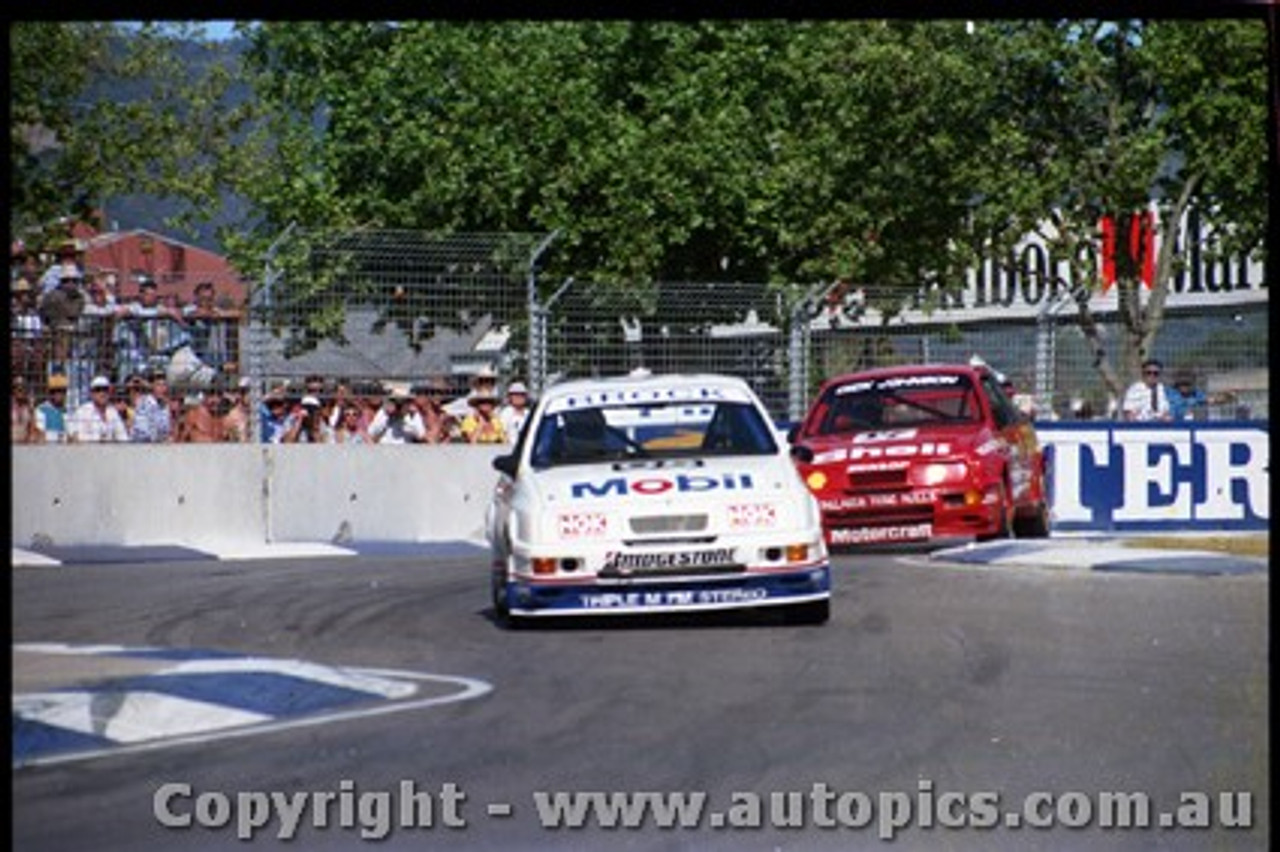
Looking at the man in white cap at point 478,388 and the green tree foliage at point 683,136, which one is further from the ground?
the green tree foliage at point 683,136

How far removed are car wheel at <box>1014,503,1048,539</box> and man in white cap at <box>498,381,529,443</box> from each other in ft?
4.72

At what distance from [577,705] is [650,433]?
731 millimetres

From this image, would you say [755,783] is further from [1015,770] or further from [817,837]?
[1015,770]

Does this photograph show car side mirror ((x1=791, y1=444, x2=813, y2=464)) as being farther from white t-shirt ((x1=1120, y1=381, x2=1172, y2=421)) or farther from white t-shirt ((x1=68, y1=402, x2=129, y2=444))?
white t-shirt ((x1=68, y1=402, x2=129, y2=444))

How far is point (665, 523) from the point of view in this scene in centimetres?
537

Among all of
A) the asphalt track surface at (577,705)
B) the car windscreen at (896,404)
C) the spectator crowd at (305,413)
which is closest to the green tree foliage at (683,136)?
the spectator crowd at (305,413)

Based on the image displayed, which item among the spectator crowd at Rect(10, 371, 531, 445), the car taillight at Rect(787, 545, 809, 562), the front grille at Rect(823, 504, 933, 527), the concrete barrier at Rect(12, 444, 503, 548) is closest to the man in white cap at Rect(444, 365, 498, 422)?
the spectator crowd at Rect(10, 371, 531, 445)

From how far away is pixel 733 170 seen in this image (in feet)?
16.4

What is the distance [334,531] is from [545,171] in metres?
1.12

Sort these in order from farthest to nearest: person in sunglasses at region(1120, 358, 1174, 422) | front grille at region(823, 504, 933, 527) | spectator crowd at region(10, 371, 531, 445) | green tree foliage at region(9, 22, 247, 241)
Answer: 1. front grille at region(823, 504, 933, 527)
2. person in sunglasses at region(1120, 358, 1174, 422)
3. spectator crowd at region(10, 371, 531, 445)
4. green tree foliage at region(9, 22, 247, 241)

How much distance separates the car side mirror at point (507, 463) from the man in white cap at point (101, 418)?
Result: 0.86 m

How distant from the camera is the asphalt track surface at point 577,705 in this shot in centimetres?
481

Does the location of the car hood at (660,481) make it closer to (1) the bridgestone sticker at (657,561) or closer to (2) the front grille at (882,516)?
(1) the bridgestone sticker at (657,561)

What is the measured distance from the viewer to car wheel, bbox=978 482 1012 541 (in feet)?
19.4
